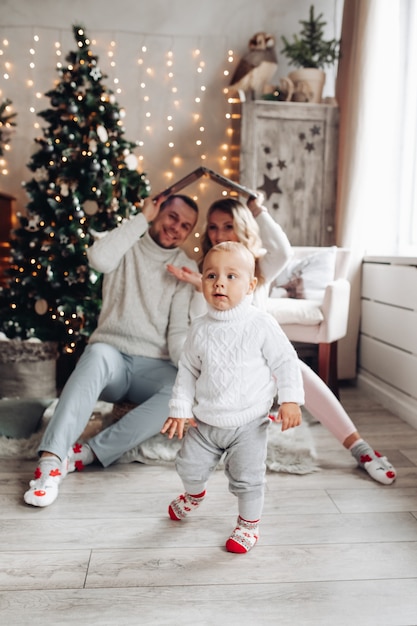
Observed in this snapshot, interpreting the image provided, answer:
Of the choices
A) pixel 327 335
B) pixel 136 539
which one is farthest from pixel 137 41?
pixel 136 539

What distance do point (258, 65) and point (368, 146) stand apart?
102cm

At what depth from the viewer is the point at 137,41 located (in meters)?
3.98

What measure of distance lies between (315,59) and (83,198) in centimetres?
177

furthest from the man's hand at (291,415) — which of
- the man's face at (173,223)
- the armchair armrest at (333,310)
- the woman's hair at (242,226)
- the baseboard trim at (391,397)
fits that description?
the armchair armrest at (333,310)

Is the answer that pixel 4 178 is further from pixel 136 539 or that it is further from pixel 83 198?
pixel 136 539

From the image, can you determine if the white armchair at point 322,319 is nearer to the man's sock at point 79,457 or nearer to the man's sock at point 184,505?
the man's sock at point 79,457

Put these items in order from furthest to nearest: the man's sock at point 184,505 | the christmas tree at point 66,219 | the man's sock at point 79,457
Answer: the christmas tree at point 66,219 < the man's sock at point 79,457 < the man's sock at point 184,505

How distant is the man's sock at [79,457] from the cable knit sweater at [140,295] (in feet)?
1.22

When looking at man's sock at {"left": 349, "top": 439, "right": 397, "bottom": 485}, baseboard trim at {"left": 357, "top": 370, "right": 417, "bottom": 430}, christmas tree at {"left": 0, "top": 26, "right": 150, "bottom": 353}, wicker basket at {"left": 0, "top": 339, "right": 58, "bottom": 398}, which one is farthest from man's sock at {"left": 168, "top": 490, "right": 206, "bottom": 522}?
christmas tree at {"left": 0, "top": 26, "right": 150, "bottom": 353}

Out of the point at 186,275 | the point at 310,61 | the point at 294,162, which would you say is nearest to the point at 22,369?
the point at 186,275

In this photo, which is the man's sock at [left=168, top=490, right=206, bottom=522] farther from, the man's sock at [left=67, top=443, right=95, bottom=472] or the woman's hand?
the woman's hand

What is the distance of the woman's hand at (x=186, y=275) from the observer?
6.63 ft

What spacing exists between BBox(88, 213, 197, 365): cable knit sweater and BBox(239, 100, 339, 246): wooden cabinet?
1.57 metres

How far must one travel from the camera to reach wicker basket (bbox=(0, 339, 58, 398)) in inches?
113
